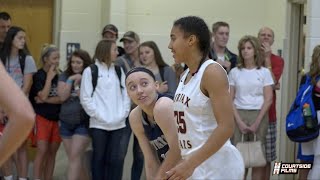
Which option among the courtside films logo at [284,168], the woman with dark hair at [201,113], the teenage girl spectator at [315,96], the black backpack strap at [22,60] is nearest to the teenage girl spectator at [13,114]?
the woman with dark hair at [201,113]

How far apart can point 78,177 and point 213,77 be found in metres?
4.93

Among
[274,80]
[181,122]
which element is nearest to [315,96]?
[274,80]

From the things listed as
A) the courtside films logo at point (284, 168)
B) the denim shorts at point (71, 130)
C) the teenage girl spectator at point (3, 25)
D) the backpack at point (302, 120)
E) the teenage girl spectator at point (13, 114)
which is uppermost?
the teenage girl spectator at point (3, 25)

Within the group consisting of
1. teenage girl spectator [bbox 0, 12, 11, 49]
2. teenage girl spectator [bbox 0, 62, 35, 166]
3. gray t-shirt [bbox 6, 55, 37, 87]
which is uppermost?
teenage girl spectator [bbox 0, 12, 11, 49]

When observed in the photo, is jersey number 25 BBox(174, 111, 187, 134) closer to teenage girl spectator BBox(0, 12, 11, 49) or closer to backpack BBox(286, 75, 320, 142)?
backpack BBox(286, 75, 320, 142)

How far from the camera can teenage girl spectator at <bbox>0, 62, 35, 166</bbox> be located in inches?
88.0

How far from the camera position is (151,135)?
479 centimetres

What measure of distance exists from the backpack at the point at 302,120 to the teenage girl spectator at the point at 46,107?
2.92 meters

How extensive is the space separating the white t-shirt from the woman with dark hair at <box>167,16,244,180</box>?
4.17 meters

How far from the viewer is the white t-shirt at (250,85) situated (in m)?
8.40

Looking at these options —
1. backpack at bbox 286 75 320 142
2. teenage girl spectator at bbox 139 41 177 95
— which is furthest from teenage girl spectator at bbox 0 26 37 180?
backpack at bbox 286 75 320 142

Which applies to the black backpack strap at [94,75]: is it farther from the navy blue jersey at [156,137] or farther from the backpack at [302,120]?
the navy blue jersey at [156,137]

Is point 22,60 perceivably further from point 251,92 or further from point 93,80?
point 251,92

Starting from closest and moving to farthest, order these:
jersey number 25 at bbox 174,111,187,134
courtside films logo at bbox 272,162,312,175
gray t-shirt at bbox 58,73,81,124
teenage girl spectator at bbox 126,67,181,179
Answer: jersey number 25 at bbox 174,111,187,134
teenage girl spectator at bbox 126,67,181,179
gray t-shirt at bbox 58,73,81,124
courtside films logo at bbox 272,162,312,175
